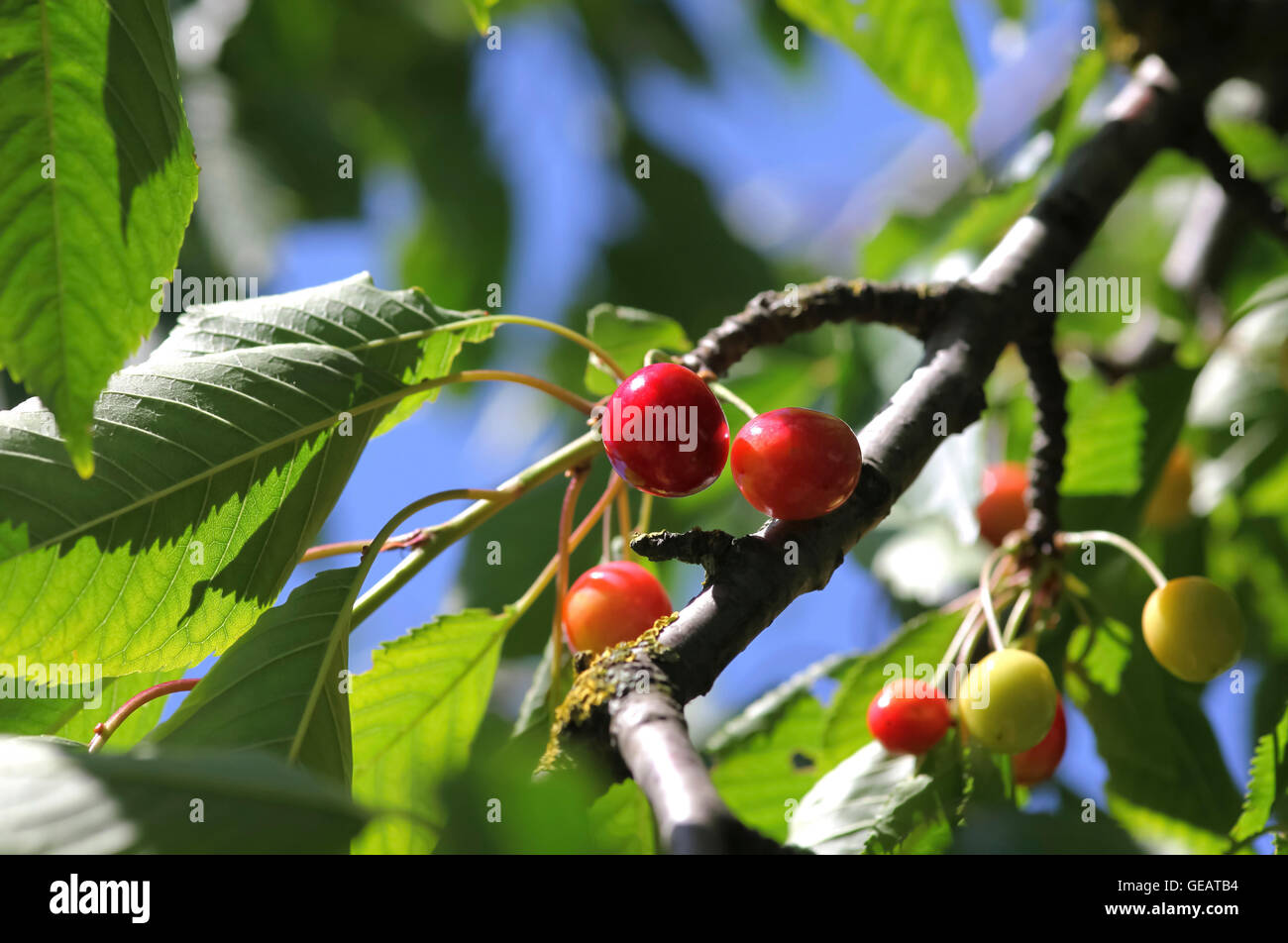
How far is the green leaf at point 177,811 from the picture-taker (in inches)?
23.2

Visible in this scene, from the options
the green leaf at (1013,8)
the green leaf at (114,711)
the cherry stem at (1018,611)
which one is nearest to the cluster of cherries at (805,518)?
the cherry stem at (1018,611)

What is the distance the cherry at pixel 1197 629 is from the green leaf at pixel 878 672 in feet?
1.00

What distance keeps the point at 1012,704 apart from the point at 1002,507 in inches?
29.6

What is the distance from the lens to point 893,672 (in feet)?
4.69

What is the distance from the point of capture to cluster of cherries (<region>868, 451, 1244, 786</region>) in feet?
3.64

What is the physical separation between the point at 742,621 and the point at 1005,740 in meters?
0.52

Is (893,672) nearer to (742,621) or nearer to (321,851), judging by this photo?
(742,621)

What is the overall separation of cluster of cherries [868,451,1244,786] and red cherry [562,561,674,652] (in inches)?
13.5

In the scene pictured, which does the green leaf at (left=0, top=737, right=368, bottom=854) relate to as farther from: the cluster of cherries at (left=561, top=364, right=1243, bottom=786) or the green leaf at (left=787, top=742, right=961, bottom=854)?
the green leaf at (left=787, top=742, right=961, bottom=854)

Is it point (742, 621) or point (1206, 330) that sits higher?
point (1206, 330)

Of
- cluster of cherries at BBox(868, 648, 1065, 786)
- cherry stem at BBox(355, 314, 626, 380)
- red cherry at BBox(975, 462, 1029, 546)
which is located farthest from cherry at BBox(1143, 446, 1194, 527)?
cherry stem at BBox(355, 314, 626, 380)

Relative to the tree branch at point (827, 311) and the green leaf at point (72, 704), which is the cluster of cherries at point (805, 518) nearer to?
the tree branch at point (827, 311)

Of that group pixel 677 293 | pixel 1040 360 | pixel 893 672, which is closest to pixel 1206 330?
pixel 1040 360
